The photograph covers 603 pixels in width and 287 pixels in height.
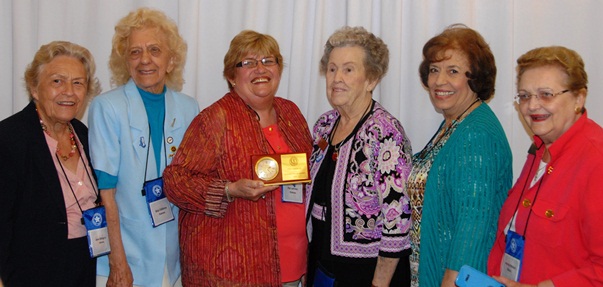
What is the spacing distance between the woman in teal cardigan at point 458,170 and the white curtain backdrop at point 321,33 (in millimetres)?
1052

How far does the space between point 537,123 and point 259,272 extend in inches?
60.6

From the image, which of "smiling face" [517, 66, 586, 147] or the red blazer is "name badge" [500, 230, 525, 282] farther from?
"smiling face" [517, 66, 586, 147]

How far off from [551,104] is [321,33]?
2.02m

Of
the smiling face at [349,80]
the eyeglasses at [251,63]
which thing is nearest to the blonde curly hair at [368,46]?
the smiling face at [349,80]

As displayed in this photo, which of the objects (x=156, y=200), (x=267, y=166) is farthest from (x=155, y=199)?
(x=267, y=166)

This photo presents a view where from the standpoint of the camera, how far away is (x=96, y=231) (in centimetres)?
282

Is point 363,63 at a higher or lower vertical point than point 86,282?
higher

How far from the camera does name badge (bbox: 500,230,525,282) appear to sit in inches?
90.7

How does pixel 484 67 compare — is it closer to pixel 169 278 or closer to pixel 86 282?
pixel 169 278

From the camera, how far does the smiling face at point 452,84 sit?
8.75 ft

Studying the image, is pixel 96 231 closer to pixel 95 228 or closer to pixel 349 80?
pixel 95 228

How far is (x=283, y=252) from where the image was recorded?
298cm

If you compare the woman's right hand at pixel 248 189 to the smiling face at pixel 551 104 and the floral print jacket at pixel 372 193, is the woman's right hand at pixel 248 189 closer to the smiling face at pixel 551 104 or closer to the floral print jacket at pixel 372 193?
the floral print jacket at pixel 372 193

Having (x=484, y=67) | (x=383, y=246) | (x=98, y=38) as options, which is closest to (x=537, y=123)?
(x=484, y=67)
